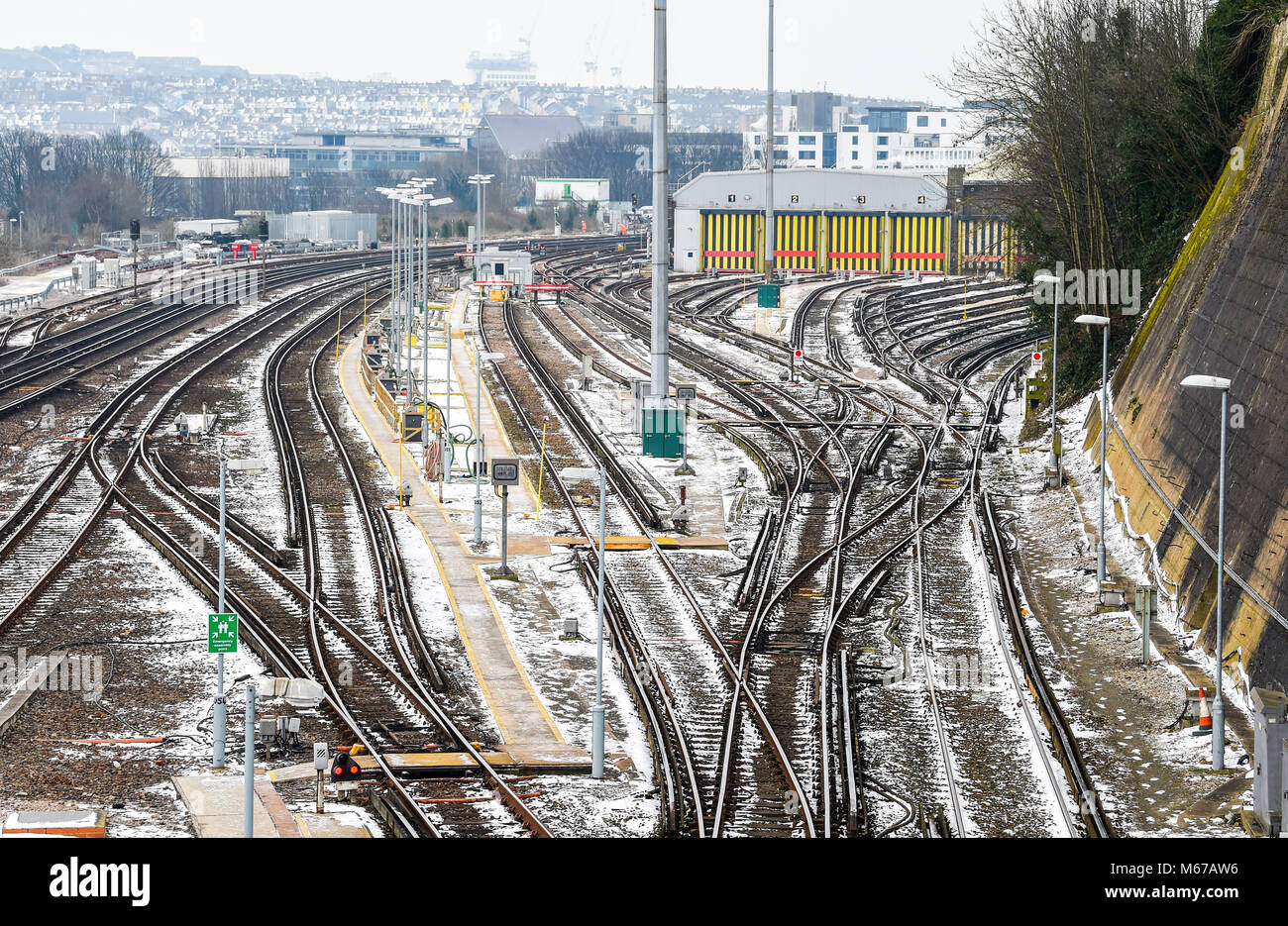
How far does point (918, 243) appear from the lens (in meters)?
92.2

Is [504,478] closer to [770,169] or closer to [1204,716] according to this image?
[1204,716]

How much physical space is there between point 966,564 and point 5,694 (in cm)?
1688

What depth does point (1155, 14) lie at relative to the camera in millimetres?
48719

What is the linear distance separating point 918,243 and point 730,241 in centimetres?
1060

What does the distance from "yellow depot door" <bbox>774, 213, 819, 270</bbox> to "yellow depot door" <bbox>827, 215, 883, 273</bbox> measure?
2.94 feet

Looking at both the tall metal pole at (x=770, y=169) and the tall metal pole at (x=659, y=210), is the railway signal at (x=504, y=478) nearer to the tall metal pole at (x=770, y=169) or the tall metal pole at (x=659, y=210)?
the tall metal pole at (x=659, y=210)

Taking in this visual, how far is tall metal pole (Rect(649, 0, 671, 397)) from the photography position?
37.6 meters

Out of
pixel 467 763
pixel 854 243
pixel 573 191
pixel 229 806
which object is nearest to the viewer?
pixel 229 806

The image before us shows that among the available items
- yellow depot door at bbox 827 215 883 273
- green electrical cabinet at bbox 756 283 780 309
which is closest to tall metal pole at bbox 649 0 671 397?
green electrical cabinet at bbox 756 283 780 309

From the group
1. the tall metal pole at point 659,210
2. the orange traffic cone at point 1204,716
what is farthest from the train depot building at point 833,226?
the orange traffic cone at point 1204,716

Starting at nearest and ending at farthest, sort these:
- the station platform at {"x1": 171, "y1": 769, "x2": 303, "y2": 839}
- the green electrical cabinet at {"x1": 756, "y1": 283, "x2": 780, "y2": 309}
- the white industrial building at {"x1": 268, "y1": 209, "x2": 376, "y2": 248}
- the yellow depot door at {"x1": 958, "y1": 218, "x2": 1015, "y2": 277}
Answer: the station platform at {"x1": 171, "y1": 769, "x2": 303, "y2": 839} → the green electrical cabinet at {"x1": 756, "y1": 283, "x2": 780, "y2": 309} → the yellow depot door at {"x1": 958, "y1": 218, "x2": 1015, "y2": 277} → the white industrial building at {"x1": 268, "y1": 209, "x2": 376, "y2": 248}

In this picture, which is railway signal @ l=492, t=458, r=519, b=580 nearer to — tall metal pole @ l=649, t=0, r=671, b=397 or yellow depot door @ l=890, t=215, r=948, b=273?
tall metal pole @ l=649, t=0, r=671, b=397

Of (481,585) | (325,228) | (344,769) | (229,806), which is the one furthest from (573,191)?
(344,769)

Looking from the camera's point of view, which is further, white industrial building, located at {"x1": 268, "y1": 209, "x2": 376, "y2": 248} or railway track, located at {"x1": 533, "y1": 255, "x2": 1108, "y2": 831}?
white industrial building, located at {"x1": 268, "y1": 209, "x2": 376, "y2": 248}
